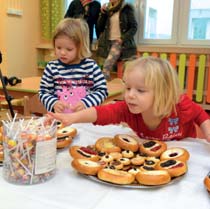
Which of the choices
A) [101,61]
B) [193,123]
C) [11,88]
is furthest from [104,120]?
[101,61]

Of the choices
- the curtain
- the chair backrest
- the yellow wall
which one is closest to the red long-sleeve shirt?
the chair backrest

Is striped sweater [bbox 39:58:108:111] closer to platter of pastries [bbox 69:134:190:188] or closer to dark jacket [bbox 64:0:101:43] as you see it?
platter of pastries [bbox 69:134:190:188]

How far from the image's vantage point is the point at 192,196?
57 centimetres

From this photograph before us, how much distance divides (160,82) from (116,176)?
404 mm

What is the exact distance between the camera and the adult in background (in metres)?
3.54

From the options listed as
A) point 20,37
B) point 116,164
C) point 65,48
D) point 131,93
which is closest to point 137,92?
point 131,93

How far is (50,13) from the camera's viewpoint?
4082 mm

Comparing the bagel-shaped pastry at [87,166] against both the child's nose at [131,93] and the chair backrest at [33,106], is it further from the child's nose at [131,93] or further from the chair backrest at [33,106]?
the chair backrest at [33,106]

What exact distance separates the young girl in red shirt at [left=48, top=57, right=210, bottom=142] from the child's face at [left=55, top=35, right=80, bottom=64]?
0.41 meters

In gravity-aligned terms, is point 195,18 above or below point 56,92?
above

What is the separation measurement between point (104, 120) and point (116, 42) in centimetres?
280

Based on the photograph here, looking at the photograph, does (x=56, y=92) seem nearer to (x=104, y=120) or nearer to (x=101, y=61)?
(x=104, y=120)

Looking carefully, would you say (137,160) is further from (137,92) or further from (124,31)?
(124,31)

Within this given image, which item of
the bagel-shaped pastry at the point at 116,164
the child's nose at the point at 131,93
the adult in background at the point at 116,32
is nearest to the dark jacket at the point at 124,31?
the adult in background at the point at 116,32
